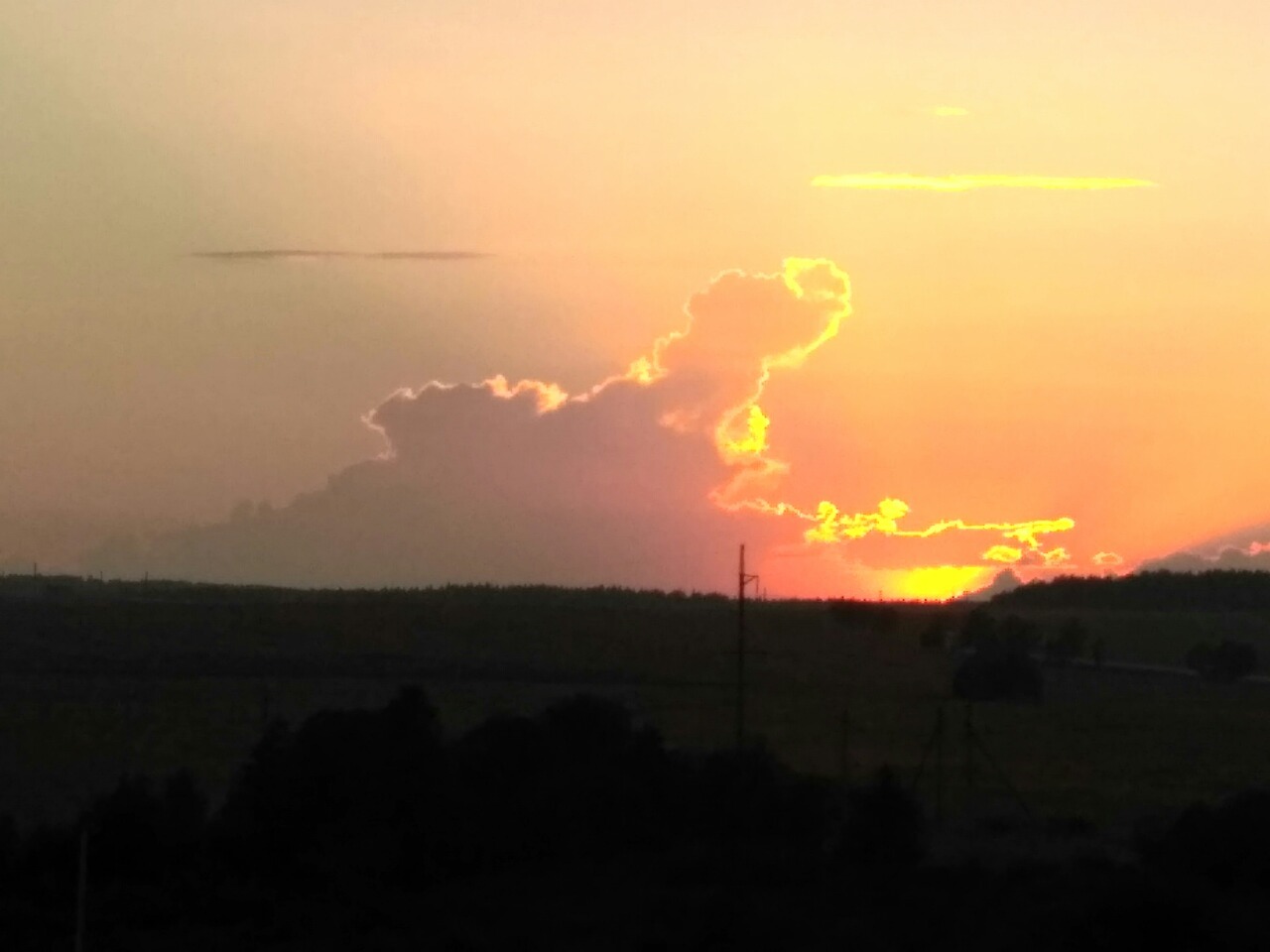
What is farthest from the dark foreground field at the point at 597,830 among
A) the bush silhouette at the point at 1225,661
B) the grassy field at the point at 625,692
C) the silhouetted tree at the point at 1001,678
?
the bush silhouette at the point at 1225,661

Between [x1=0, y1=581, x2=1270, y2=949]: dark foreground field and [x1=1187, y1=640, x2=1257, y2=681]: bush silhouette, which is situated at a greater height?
[x1=1187, y1=640, x2=1257, y2=681]: bush silhouette

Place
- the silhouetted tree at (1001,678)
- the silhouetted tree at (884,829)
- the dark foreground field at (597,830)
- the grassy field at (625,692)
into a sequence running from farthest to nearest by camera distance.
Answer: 1. the silhouetted tree at (1001,678)
2. the grassy field at (625,692)
3. the silhouetted tree at (884,829)
4. the dark foreground field at (597,830)

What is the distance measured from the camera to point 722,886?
99.7ft

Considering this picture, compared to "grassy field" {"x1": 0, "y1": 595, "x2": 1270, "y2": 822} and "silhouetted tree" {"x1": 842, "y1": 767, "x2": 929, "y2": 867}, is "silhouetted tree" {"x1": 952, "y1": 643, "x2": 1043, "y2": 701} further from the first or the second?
"silhouetted tree" {"x1": 842, "y1": 767, "x2": 929, "y2": 867}

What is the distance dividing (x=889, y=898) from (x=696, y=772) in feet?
31.8

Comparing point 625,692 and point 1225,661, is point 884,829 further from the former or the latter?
point 1225,661

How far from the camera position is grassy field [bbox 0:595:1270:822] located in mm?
57000

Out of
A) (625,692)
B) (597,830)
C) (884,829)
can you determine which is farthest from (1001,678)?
(597,830)

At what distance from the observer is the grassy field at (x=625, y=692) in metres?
57.0

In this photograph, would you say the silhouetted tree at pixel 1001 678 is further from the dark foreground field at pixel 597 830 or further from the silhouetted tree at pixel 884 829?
the silhouetted tree at pixel 884 829

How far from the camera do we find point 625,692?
85.6 meters

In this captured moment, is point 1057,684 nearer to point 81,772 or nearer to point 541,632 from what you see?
point 541,632

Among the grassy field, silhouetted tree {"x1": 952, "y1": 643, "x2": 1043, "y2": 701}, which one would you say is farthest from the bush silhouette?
silhouetted tree {"x1": 952, "y1": 643, "x2": 1043, "y2": 701}

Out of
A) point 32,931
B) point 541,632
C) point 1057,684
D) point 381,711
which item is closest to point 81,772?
point 381,711
